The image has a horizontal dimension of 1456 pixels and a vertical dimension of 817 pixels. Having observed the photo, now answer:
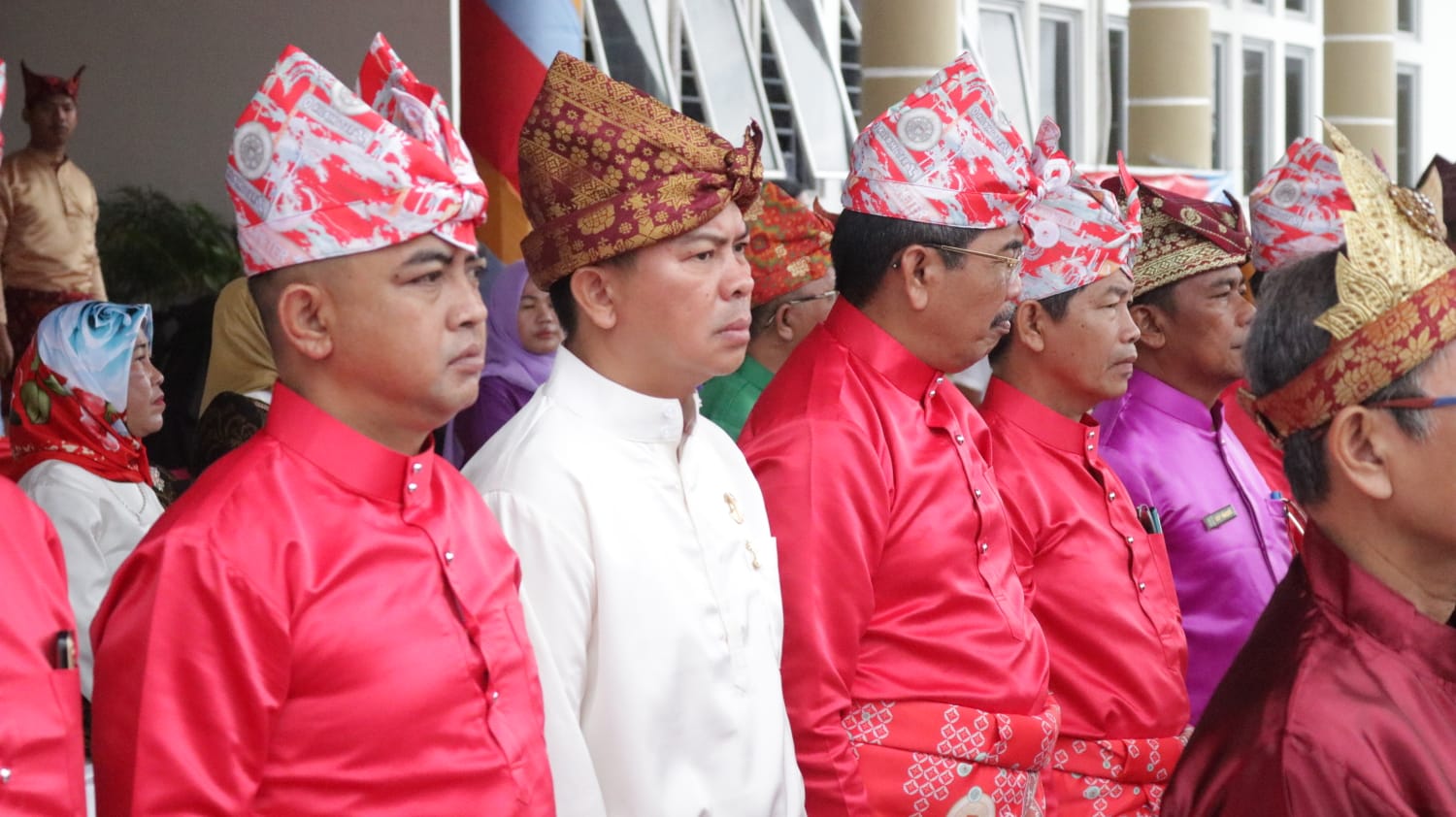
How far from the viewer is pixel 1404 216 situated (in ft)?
6.99

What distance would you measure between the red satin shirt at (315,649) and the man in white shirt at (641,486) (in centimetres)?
15

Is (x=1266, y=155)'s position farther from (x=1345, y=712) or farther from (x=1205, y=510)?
(x=1345, y=712)

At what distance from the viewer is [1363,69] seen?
630 inches

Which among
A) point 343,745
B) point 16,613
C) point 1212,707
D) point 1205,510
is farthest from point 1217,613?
point 16,613

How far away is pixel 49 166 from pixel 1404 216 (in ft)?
21.7

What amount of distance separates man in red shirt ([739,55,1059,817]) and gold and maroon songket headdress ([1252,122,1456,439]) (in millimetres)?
912

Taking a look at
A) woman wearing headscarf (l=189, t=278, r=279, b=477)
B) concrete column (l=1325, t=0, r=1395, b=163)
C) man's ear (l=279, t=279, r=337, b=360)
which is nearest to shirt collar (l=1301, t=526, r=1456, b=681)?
man's ear (l=279, t=279, r=337, b=360)

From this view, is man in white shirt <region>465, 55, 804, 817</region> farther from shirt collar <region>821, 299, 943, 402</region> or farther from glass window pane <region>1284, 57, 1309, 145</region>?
glass window pane <region>1284, 57, 1309, 145</region>

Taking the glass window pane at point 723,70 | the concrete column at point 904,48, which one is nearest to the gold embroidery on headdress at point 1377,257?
the concrete column at point 904,48

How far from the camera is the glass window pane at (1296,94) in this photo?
20.0 m

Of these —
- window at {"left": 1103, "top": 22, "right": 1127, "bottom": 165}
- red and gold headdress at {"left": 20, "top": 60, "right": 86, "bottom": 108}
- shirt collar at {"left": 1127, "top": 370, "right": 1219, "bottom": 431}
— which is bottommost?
window at {"left": 1103, "top": 22, "right": 1127, "bottom": 165}

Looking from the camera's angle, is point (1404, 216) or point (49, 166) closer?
point (1404, 216)

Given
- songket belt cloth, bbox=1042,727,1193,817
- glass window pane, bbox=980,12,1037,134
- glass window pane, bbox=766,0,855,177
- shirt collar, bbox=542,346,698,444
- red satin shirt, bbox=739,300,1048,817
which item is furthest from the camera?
glass window pane, bbox=980,12,1037,134

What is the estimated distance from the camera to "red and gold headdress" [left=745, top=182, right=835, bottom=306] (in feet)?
15.2
